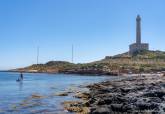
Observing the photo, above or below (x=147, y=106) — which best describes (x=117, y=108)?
below

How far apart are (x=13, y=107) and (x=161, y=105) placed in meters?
17.6

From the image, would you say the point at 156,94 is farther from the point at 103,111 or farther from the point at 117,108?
the point at 103,111

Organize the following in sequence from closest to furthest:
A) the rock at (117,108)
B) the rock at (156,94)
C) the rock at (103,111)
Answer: the rock at (103,111) → the rock at (117,108) → the rock at (156,94)

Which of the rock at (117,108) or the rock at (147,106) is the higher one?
the rock at (147,106)

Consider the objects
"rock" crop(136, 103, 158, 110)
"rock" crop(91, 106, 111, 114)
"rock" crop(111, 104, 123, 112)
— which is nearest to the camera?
"rock" crop(91, 106, 111, 114)

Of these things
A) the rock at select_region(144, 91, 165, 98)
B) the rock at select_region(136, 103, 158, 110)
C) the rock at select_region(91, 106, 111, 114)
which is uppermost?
the rock at select_region(144, 91, 165, 98)

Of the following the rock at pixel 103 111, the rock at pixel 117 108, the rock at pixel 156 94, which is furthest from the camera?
the rock at pixel 156 94

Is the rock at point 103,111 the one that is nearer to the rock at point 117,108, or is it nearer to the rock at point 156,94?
the rock at point 117,108

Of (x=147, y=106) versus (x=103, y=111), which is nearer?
(x=103, y=111)

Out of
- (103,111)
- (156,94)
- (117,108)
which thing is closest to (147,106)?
(117,108)

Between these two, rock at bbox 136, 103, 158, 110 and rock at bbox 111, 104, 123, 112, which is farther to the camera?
rock at bbox 111, 104, 123, 112

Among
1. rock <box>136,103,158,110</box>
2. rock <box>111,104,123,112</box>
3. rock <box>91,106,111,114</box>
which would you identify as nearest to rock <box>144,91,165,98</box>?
rock <box>136,103,158,110</box>

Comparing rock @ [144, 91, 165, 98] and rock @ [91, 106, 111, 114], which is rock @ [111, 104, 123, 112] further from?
rock @ [144, 91, 165, 98]

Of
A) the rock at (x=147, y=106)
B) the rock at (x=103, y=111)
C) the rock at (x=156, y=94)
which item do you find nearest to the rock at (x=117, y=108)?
the rock at (x=103, y=111)
